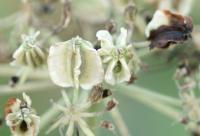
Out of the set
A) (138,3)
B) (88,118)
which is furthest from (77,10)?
(88,118)

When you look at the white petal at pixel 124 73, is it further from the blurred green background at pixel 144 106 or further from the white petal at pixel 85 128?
the blurred green background at pixel 144 106

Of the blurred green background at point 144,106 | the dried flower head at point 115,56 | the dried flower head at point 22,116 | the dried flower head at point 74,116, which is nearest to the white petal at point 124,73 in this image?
the dried flower head at point 115,56

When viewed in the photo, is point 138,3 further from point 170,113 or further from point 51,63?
point 51,63

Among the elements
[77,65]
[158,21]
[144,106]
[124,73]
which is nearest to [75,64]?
[77,65]

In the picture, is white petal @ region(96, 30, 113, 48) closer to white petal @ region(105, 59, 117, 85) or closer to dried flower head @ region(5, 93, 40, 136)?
white petal @ region(105, 59, 117, 85)

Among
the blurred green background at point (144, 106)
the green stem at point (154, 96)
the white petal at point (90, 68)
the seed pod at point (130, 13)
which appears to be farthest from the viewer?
the blurred green background at point (144, 106)

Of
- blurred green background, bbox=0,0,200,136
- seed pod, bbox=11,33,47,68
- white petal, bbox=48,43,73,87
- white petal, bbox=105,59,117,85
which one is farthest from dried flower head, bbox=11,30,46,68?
blurred green background, bbox=0,0,200,136

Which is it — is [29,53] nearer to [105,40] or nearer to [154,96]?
[105,40]
